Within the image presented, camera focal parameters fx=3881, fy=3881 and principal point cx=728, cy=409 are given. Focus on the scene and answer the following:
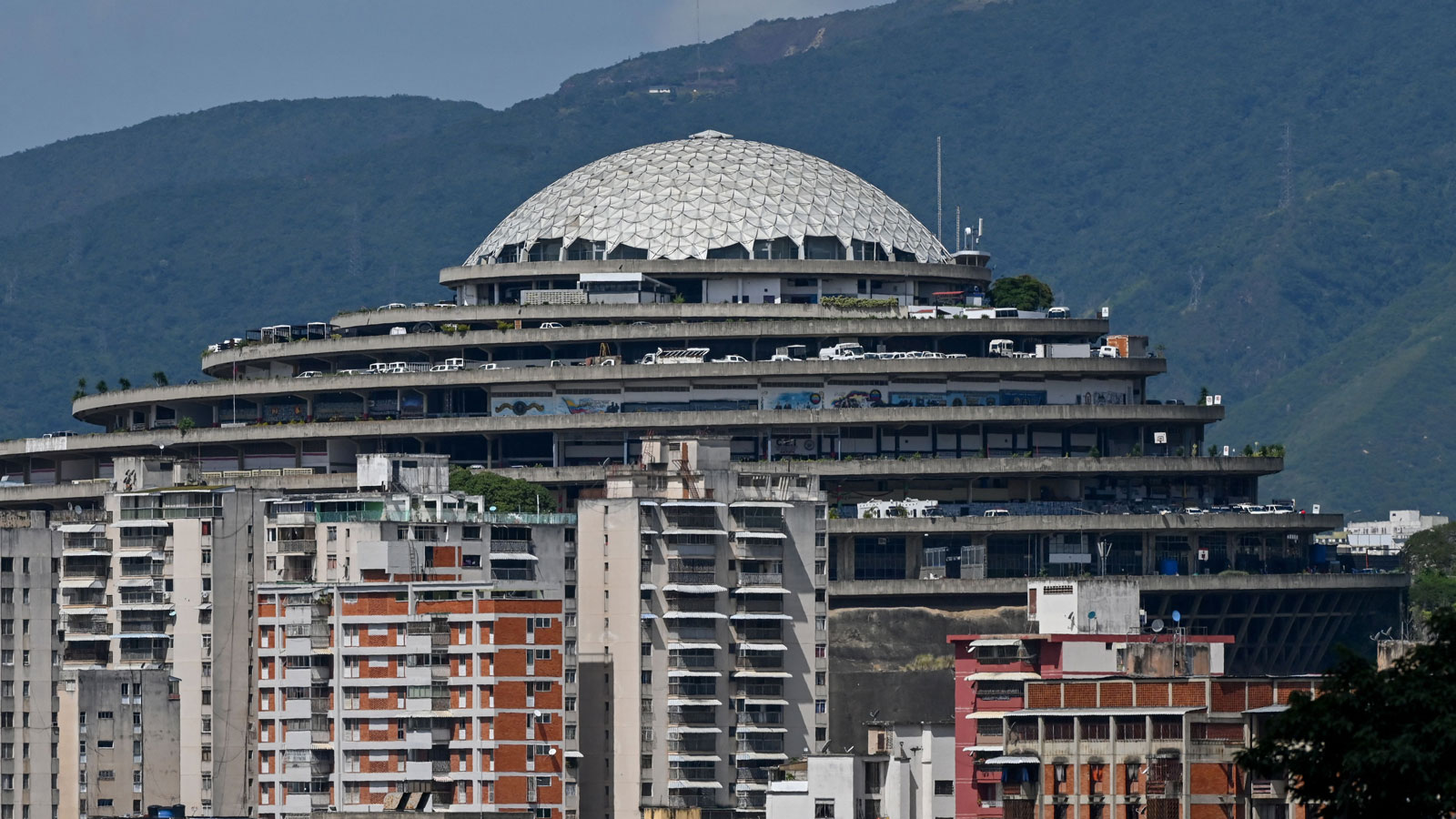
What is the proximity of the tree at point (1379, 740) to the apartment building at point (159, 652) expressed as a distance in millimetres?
85961

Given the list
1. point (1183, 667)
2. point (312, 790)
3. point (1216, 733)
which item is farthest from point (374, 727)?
point (1216, 733)

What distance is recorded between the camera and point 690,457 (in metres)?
186

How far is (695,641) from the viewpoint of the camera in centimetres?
17662

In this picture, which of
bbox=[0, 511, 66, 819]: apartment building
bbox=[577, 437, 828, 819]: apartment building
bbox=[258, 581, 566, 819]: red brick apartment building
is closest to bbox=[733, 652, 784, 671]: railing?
bbox=[577, 437, 828, 819]: apartment building

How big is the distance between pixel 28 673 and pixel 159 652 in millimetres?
7868

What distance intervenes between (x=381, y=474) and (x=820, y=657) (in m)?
24.9

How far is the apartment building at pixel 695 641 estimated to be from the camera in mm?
171750

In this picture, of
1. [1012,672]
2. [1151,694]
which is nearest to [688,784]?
[1012,672]

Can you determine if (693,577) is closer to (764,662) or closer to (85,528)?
(764,662)

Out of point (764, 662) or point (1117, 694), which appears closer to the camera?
point (1117, 694)

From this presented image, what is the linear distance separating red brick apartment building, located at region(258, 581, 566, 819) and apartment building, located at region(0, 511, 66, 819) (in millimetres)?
13978

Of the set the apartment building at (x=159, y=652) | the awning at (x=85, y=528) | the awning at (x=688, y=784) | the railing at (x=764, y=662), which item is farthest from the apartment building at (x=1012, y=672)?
the awning at (x=85, y=528)

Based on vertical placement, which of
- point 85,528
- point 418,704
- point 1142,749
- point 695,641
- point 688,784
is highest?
point 85,528

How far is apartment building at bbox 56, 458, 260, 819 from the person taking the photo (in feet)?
564
